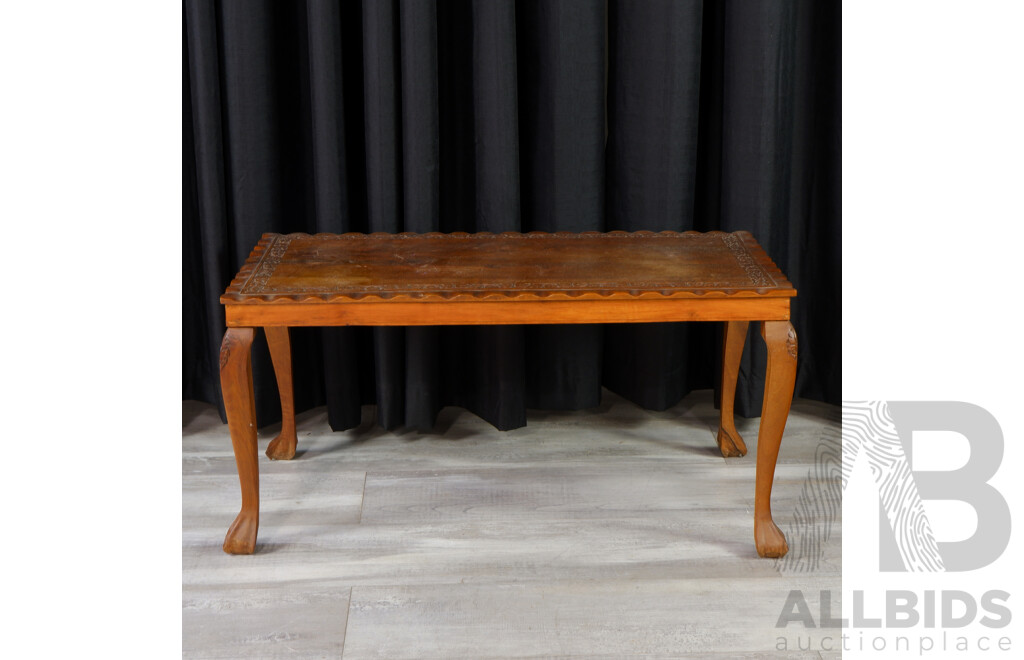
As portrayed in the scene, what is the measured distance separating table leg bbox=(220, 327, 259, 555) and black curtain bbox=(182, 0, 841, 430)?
0.45 m

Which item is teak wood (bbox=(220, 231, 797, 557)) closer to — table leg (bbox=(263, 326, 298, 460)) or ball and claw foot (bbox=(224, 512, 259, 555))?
ball and claw foot (bbox=(224, 512, 259, 555))

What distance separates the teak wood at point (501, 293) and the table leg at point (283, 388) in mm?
214

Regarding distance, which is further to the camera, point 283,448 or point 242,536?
point 283,448

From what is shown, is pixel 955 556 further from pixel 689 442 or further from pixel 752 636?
pixel 689 442

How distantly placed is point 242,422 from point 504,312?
1.74 feet

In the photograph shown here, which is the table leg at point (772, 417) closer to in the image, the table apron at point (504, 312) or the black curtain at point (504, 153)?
the table apron at point (504, 312)

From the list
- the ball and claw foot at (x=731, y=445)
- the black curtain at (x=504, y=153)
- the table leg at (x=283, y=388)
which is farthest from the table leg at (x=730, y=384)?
the table leg at (x=283, y=388)

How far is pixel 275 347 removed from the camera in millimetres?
2186

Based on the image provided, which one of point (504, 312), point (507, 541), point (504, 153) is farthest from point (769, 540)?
point (504, 153)

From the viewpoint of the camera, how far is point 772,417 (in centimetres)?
185

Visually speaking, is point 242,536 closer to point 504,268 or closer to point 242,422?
point 242,422

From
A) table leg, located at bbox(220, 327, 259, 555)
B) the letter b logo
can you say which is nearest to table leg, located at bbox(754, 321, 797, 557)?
the letter b logo

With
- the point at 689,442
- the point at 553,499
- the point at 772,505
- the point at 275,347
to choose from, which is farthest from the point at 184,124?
the point at 772,505

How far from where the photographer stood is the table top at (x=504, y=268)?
5.90ft
